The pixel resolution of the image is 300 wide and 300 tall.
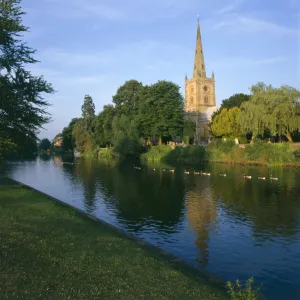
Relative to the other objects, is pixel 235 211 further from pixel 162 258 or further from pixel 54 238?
pixel 54 238

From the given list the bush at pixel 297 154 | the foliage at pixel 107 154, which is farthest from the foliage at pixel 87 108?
the bush at pixel 297 154

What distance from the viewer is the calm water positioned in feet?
46.5

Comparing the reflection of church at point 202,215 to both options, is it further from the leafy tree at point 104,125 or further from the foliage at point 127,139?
the leafy tree at point 104,125

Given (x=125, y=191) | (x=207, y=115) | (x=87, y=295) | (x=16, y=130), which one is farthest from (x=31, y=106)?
(x=207, y=115)

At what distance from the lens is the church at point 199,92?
127 meters

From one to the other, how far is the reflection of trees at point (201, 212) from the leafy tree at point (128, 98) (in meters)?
60.0

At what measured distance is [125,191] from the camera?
110 ft

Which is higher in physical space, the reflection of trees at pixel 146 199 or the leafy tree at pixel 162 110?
the leafy tree at pixel 162 110

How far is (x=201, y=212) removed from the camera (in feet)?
80.0

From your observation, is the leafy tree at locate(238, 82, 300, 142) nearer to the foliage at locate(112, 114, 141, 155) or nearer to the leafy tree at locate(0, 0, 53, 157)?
the foliage at locate(112, 114, 141, 155)

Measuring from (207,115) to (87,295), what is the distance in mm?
119674

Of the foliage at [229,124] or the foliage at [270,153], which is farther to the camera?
the foliage at [229,124]

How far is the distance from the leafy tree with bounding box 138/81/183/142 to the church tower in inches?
1871

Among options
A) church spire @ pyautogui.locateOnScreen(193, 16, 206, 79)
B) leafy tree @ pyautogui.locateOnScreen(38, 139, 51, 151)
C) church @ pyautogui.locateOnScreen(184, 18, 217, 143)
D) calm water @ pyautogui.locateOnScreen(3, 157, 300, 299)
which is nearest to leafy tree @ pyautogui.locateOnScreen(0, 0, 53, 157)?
calm water @ pyautogui.locateOnScreen(3, 157, 300, 299)
